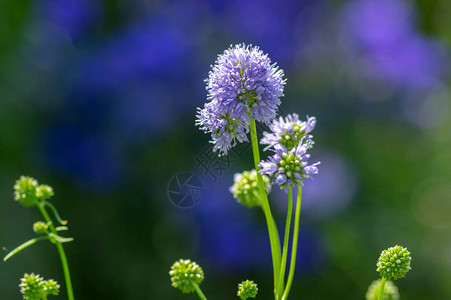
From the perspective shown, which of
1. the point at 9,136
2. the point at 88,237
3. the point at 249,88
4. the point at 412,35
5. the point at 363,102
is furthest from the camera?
the point at 412,35

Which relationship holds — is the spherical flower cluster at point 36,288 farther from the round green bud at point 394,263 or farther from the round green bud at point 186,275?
the round green bud at point 394,263

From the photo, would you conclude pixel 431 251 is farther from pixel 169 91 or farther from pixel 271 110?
pixel 271 110

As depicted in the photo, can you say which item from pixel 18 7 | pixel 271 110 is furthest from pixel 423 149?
pixel 271 110

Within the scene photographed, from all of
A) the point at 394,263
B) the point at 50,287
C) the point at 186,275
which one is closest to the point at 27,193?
the point at 50,287

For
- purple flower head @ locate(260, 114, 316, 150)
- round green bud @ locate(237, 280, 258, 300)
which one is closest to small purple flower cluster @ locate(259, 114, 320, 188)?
purple flower head @ locate(260, 114, 316, 150)

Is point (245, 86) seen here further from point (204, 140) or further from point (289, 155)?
point (204, 140)

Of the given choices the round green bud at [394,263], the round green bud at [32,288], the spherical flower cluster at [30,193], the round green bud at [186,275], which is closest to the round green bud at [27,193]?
the spherical flower cluster at [30,193]

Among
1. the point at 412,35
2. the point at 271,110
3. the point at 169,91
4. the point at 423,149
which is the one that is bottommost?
the point at 271,110
